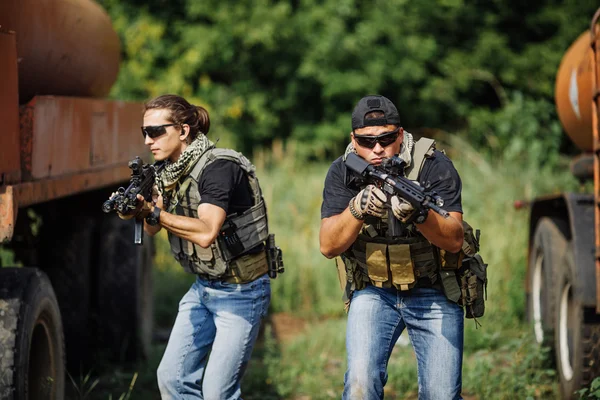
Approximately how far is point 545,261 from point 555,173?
19.6 ft

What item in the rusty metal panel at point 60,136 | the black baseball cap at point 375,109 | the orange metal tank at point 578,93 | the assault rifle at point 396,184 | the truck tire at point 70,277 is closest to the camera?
the assault rifle at point 396,184

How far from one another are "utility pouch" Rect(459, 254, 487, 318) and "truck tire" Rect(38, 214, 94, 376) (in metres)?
3.55

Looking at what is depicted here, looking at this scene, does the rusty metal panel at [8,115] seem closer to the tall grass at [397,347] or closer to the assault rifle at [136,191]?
the assault rifle at [136,191]

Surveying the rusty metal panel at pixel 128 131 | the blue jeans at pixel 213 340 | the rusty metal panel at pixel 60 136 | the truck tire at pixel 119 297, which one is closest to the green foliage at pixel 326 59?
the rusty metal panel at pixel 128 131

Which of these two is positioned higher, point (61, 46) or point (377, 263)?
point (61, 46)

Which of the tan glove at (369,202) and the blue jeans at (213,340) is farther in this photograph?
the blue jeans at (213,340)

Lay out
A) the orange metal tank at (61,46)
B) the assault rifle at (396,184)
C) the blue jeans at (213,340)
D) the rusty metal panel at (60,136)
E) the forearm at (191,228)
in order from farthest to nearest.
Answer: the orange metal tank at (61,46)
the rusty metal panel at (60,136)
the blue jeans at (213,340)
the forearm at (191,228)
the assault rifle at (396,184)

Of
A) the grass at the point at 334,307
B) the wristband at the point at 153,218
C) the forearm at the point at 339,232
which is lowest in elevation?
the grass at the point at 334,307

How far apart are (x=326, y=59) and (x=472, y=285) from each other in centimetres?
1165

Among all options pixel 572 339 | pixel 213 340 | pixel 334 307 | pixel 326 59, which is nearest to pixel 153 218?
pixel 213 340

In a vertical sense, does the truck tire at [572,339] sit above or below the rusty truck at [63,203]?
below

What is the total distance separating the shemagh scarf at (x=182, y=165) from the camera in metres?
4.02

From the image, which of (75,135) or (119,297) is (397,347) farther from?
(75,135)

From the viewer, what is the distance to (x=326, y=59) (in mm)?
15086
